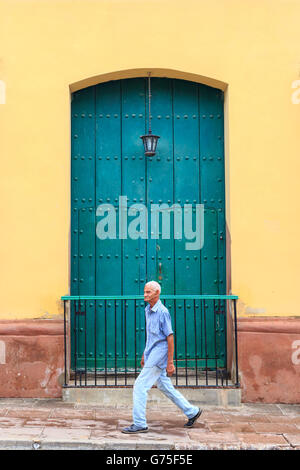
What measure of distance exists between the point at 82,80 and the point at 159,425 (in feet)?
14.1

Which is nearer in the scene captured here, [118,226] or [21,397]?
[21,397]

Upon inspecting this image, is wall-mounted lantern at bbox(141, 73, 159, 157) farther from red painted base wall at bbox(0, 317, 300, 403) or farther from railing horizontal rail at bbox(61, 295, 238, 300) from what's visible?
red painted base wall at bbox(0, 317, 300, 403)

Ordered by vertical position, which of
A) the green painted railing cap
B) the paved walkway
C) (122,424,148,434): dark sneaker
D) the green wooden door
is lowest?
the paved walkway

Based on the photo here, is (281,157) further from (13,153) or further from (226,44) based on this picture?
(13,153)

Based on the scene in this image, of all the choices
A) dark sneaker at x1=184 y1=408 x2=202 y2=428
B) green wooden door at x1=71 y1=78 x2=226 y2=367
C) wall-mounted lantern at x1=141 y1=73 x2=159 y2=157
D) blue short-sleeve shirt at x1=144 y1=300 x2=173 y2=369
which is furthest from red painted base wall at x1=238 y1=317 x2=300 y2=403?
wall-mounted lantern at x1=141 y1=73 x2=159 y2=157

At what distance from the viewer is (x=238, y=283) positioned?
7809mm

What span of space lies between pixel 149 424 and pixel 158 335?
3.30 ft

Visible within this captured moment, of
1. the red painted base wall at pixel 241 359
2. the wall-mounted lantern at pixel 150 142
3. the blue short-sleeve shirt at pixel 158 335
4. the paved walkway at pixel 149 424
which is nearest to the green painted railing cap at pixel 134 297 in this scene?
the red painted base wall at pixel 241 359

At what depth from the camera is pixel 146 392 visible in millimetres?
6266

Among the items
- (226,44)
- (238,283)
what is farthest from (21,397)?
(226,44)

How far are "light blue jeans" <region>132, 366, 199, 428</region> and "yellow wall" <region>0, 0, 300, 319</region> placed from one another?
1.77 m

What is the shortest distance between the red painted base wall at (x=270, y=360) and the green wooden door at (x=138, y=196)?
0.60m

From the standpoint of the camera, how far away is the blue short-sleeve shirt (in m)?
6.35
